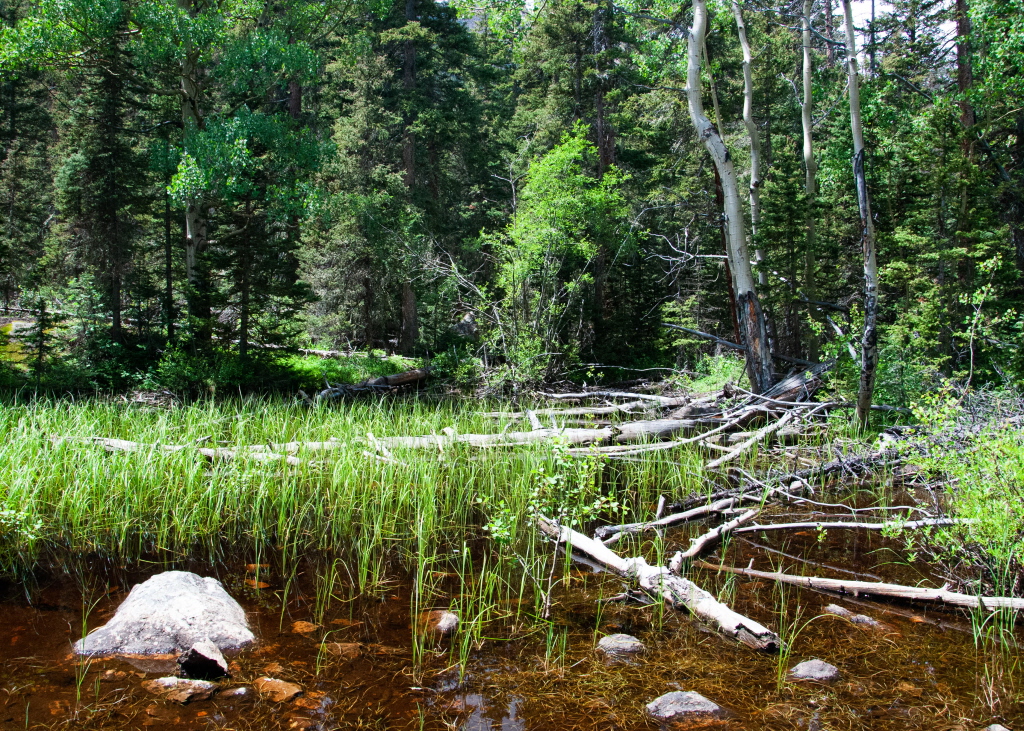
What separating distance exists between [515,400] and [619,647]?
9.11 metres

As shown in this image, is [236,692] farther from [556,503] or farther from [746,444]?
[746,444]

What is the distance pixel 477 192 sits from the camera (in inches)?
974

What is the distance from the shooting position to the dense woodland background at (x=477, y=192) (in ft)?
39.8

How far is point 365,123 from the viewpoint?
19.1m

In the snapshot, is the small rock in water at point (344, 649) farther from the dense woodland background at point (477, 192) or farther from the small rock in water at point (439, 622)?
the dense woodland background at point (477, 192)

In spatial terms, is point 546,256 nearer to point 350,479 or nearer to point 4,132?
point 350,479

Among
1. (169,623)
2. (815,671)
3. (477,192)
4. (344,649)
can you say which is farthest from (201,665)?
(477,192)

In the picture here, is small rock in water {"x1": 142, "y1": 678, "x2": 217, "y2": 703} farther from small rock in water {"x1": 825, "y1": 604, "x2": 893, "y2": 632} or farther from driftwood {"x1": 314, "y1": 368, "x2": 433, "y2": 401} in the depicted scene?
driftwood {"x1": 314, "y1": 368, "x2": 433, "y2": 401}

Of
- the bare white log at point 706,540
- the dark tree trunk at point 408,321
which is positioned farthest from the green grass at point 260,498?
the dark tree trunk at point 408,321

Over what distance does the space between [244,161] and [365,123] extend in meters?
7.42

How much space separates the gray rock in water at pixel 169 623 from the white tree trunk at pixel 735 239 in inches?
327

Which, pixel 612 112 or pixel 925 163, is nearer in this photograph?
pixel 925 163

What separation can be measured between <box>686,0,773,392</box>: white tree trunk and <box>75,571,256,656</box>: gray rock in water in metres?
8.31

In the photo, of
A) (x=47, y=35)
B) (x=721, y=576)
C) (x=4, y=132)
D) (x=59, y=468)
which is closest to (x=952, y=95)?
(x=721, y=576)
